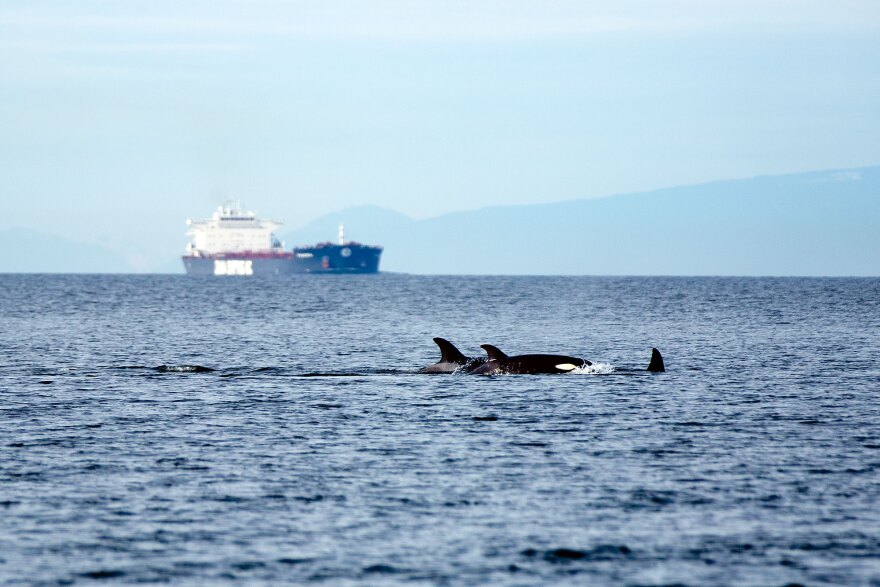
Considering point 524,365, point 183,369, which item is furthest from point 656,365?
point 183,369

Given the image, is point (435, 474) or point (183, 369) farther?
point (183, 369)

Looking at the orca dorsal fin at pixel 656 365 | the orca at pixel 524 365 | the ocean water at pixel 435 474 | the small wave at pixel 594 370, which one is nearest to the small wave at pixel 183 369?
the ocean water at pixel 435 474

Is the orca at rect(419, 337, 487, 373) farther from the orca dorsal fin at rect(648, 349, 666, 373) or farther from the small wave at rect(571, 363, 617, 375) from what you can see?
the orca dorsal fin at rect(648, 349, 666, 373)

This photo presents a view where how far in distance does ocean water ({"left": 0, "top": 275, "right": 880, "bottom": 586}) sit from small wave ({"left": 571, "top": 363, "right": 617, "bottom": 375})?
117 mm

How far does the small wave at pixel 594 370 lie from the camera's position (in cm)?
3534

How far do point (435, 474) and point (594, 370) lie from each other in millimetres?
17141

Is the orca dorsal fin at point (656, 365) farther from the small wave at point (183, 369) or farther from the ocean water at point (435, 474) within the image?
the small wave at point (183, 369)

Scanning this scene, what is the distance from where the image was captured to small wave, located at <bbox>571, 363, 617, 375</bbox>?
35.3 metres

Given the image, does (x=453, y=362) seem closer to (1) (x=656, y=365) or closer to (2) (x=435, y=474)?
(1) (x=656, y=365)

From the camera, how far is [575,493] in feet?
59.2

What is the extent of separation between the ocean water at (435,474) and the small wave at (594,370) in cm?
12

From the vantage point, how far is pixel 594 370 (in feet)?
118

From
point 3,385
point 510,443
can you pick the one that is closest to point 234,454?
point 510,443

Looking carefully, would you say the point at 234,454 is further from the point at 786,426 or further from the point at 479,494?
the point at 786,426
